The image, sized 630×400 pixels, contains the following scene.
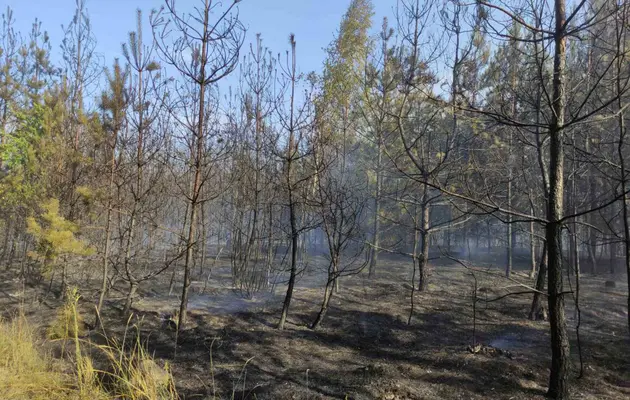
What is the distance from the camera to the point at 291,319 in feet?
25.3

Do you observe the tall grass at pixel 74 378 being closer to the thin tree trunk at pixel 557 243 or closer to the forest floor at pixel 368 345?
the forest floor at pixel 368 345

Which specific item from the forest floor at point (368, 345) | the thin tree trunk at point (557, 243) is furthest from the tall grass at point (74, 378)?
the thin tree trunk at point (557, 243)

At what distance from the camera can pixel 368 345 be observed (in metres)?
6.44

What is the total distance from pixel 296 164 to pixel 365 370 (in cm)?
493

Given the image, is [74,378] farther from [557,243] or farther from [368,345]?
[557,243]

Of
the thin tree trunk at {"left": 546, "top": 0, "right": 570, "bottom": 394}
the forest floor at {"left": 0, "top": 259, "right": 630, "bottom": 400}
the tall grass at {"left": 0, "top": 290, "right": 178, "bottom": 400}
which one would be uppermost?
the thin tree trunk at {"left": 546, "top": 0, "right": 570, "bottom": 394}

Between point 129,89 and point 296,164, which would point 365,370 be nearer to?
point 296,164

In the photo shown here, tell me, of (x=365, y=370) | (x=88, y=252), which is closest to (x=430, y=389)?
(x=365, y=370)

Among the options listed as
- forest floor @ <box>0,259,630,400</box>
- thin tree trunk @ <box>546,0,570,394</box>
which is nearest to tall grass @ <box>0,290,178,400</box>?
forest floor @ <box>0,259,630,400</box>

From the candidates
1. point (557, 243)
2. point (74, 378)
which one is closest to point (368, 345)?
point (557, 243)

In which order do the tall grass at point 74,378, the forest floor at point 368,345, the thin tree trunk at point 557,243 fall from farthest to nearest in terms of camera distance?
the forest floor at point 368,345, the thin tree trunk at point 557,243, the tall grass at point 74,378

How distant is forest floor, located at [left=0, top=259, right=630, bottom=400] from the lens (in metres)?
4.46

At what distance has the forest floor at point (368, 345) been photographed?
4457mm

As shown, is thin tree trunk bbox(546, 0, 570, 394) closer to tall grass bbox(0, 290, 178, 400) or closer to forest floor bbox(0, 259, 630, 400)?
forest floor bbox(0, 259, 630, 400)
